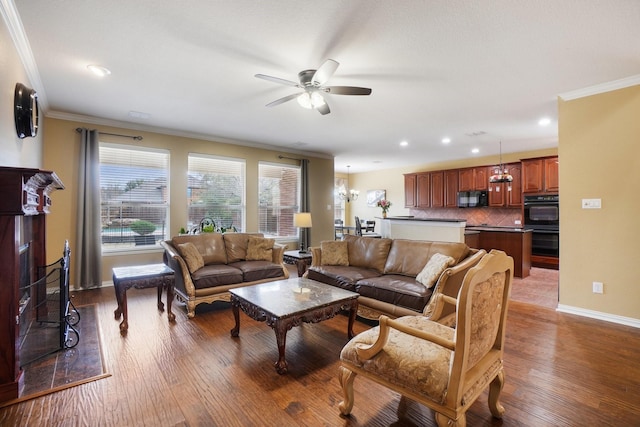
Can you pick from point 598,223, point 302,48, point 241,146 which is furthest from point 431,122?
point 241,146

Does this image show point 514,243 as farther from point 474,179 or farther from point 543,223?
point 474,179

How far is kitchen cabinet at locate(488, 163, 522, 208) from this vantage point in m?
7.33

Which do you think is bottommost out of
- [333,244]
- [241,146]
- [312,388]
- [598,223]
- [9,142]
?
[312,388]

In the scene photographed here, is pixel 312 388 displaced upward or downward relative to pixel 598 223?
downward

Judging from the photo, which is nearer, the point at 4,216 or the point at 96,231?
the point at 4,216

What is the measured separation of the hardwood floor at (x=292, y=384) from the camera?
187cm

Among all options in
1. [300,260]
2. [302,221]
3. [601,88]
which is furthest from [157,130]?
[601,88]

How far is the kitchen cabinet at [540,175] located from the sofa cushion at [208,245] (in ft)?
22.8

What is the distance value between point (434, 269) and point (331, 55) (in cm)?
238

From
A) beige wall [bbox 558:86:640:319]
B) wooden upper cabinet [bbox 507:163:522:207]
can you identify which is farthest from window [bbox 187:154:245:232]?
wooden upper cabinet [bbox 507:163:522:207]

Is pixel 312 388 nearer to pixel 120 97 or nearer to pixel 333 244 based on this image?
pixel 333 244

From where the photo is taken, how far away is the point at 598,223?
141 inches

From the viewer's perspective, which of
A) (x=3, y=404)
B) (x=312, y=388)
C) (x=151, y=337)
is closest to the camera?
(x=3, y=404)

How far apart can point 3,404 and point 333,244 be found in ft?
11.2
